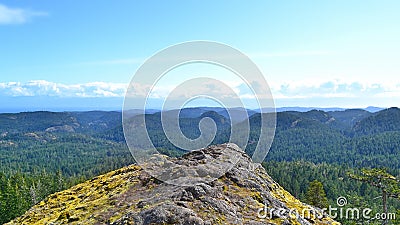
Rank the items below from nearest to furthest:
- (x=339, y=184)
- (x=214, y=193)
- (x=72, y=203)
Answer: (x=214, y=193) < (x=72, y=203) < (x=339, y=184)

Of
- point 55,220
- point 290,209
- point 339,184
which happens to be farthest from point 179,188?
point 339,184

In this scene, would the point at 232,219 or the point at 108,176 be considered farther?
the point at 108,176

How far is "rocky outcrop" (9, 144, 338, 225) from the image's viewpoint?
1139 cm

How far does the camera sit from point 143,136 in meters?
11.3

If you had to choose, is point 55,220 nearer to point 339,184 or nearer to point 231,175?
point 231,175

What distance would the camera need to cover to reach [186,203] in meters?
11.8


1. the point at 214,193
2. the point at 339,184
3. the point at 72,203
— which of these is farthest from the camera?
the point at 339,184

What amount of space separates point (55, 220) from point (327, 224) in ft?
38.8

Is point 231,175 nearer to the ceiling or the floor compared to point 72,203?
nearer to the ceiling

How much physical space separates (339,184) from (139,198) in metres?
136

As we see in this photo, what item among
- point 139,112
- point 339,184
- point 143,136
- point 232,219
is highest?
point 139,112

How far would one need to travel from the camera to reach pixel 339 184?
132250mm

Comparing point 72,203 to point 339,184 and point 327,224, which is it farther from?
point 339,184

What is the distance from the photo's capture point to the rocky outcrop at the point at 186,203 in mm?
11391
